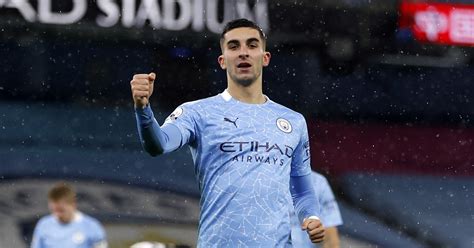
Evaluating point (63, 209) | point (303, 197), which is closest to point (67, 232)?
point (63, 209)

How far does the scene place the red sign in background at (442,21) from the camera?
545 inches

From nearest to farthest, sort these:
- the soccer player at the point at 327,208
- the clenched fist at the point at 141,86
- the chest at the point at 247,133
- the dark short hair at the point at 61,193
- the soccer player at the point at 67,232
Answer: the clenched fist at the point at 141,86
the chest at the point at 247,133
the soccer player at the point at 327,208
the dark short hair at the point at 61,193
the soccer player at the point at 67,232

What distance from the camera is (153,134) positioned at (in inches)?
152

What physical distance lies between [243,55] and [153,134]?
0.62 metres

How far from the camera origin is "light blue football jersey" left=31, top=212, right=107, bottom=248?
32.3ft

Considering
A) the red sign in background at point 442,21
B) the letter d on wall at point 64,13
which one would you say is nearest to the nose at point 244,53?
the letter d on wall at point 64,13

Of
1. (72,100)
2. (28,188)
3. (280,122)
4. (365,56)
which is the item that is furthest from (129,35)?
(280,122)

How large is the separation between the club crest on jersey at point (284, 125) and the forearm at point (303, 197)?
9.4 inches

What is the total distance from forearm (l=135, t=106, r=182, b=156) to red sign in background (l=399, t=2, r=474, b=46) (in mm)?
10248

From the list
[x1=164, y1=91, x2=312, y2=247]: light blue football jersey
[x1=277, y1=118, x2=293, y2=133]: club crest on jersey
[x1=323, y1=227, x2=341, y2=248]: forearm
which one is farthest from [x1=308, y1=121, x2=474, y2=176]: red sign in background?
[x1=164, y1=91, x2=312, y2=247]: light blue football jersey

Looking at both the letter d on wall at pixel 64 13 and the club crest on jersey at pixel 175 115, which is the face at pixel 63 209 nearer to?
the letter d on wall at pixel 64 13

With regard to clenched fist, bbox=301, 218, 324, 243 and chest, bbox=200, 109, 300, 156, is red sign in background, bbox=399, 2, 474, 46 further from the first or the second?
clenched fist, bbox=301, 218, 324, 243

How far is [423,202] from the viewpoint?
49.0 ft

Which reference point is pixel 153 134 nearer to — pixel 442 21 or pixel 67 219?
pixel 67 219
